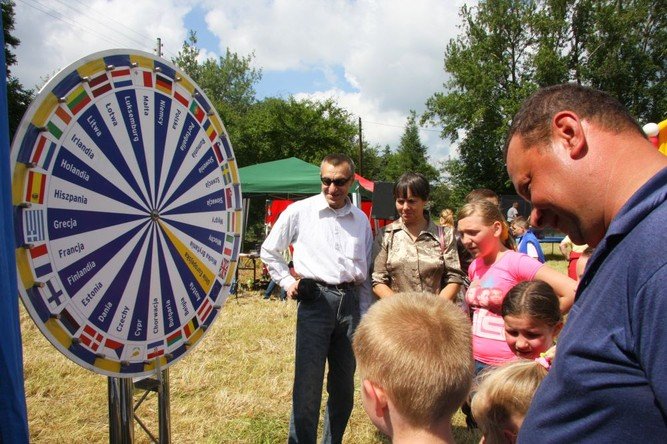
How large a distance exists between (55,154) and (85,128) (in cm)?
15

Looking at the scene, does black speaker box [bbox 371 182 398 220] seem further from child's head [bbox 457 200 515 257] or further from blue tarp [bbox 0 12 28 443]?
blue tarp [bbox 0 12 28 443]

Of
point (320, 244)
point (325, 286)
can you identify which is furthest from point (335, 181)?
point (325, 286)

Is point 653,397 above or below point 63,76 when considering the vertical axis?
below

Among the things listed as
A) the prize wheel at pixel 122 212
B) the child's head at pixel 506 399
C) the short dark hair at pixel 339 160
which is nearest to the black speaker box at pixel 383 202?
the short dark hair at pixel 339 160

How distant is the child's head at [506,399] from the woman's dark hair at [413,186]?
5.34ft

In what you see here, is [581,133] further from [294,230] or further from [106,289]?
[294,230]

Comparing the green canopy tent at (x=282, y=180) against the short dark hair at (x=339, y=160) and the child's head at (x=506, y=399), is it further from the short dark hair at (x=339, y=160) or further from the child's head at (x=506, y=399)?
the child's head at (x=506, y=399)

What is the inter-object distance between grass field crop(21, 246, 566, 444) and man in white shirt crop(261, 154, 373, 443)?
71 cm

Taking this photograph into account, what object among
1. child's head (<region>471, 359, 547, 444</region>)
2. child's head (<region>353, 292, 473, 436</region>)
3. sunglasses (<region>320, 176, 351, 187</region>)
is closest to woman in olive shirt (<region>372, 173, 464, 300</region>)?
sunglasses (<region>320, 176, 351, 187</region>)

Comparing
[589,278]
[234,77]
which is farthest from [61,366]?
[234,77]

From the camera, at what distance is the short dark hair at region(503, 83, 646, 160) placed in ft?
3.40

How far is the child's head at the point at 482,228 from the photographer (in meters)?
2.99

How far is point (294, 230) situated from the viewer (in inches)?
128

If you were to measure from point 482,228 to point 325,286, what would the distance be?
1012 mm
